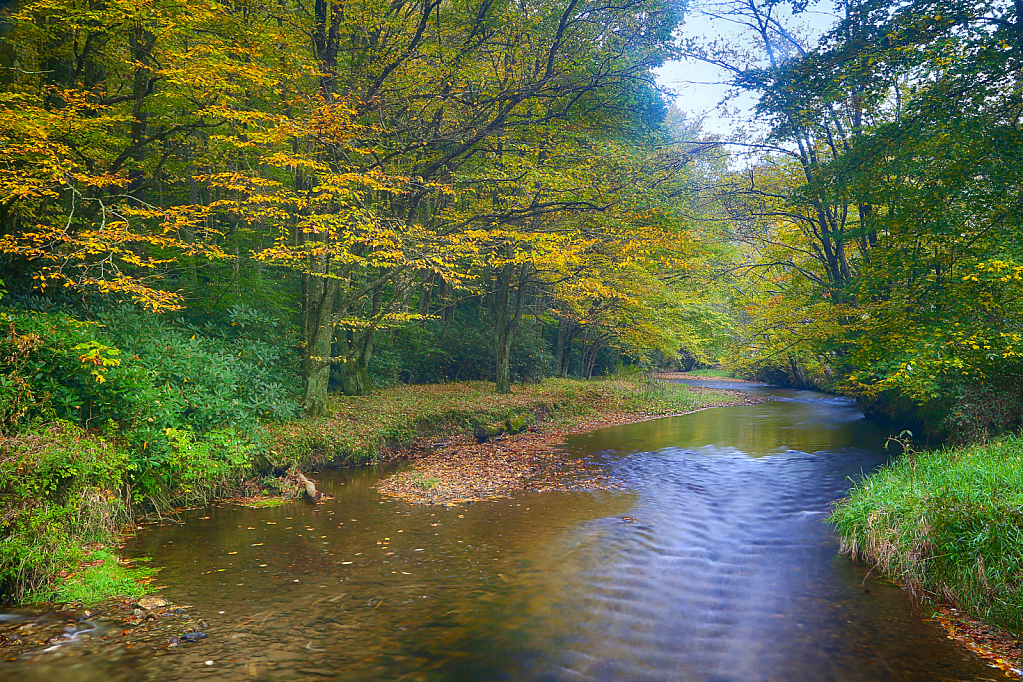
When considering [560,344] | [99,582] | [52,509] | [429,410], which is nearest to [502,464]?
[429,410]

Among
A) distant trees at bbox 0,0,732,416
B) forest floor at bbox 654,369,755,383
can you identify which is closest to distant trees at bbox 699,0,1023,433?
distant trees at bbox 0,0,732,416

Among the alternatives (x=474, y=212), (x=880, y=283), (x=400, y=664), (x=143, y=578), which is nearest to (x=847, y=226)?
(x=880, y=283)

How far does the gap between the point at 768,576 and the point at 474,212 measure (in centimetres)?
1347

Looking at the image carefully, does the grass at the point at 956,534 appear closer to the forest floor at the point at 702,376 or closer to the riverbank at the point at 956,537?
the riverbank at the point at 956,537

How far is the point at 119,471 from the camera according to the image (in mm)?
7941

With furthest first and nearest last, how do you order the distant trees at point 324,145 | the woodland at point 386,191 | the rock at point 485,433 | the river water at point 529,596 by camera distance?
the rock at point 485,433, the distant trees at point 324,145, the woodland at point 386,191, the river water at point 529,596

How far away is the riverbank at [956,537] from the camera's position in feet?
19.0

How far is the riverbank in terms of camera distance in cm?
579

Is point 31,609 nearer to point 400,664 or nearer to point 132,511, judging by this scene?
point 132,511

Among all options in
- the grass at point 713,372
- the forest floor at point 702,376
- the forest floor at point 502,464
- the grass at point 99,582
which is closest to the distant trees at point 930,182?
the forest floor at point 502,464

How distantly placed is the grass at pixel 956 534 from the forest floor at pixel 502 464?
5.19m

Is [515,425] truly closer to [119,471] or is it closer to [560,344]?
[560,344]

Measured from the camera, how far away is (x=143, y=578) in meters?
6.67

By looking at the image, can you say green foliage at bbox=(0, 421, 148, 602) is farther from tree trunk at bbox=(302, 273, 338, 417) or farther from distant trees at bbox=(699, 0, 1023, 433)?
distant trees at bbox=(699, 0, 1023, 433)
